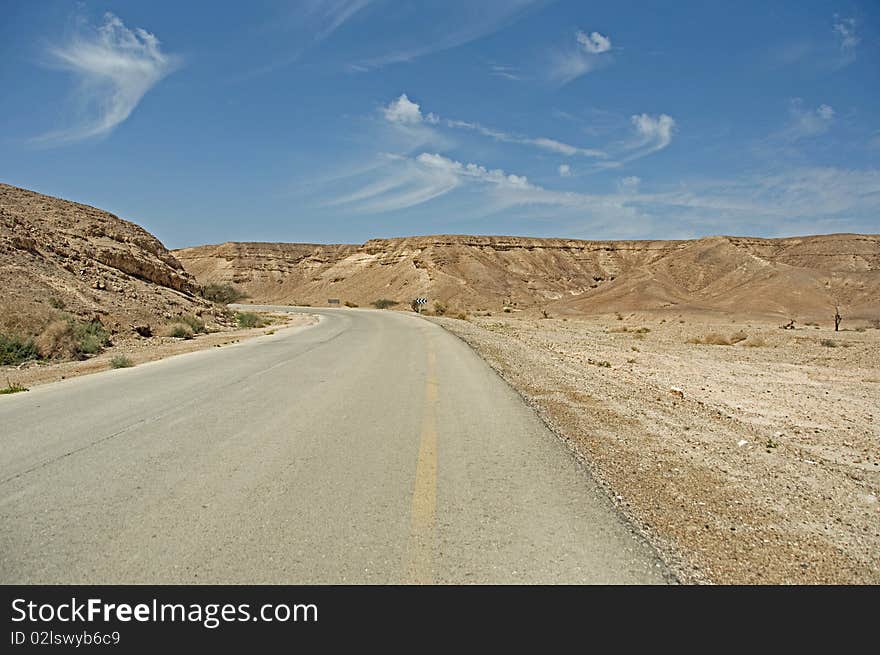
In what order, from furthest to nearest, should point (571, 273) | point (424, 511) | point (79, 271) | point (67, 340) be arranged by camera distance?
point (571, 273), point (79, 271), point (67, 340), point (424, 511)

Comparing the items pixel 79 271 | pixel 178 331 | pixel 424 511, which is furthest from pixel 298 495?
pixel 79 271

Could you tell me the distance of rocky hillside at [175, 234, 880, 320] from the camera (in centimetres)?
6006

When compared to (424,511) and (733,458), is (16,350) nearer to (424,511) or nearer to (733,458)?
(424,511)

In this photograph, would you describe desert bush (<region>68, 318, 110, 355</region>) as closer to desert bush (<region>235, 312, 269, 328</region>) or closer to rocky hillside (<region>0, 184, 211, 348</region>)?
rocky hillside (<region>0, 184, 211, 348</region>)

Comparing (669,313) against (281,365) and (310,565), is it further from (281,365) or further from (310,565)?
(310,565)

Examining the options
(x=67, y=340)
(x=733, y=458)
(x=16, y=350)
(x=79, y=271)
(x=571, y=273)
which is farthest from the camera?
(x=571, y=273)

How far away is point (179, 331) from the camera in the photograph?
2364cm

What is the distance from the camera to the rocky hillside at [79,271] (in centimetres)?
1923

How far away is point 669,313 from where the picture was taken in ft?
175

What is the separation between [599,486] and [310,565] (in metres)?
2.67

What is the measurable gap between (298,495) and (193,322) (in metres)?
25.1

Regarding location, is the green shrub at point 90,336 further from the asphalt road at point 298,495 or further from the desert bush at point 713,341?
the desert bush at point 713,341

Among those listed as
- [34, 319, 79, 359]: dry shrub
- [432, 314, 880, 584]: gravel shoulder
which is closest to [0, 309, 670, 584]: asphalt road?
[432, 314, 880, 584]: gravel shoulder
